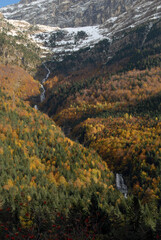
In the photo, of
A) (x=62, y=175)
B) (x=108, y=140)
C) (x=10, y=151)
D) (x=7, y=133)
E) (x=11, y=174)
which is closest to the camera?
(x=11, y=174)

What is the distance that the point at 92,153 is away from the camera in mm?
137875

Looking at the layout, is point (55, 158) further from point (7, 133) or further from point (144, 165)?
point (144, 165)

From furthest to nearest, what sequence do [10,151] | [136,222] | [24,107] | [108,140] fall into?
[24,107] < [108,140] < [10,151] < [136,222]

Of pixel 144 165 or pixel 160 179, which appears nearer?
pixel 160 179

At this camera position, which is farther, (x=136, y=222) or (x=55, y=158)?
(x=55, y=158)

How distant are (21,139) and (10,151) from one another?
20637 millimetres

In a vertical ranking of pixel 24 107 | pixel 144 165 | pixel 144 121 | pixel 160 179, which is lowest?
pixel 160 179

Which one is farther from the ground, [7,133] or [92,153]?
[7,133]

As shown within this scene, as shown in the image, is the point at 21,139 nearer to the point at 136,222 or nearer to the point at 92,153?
the point at 92,153

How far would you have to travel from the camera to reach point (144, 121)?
167750mm

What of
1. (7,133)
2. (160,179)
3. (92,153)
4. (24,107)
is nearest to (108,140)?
(92,153)

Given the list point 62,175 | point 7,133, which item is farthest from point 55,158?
point 7,133

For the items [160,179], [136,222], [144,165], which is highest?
[144,165]

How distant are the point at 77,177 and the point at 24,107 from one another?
117395 mm
